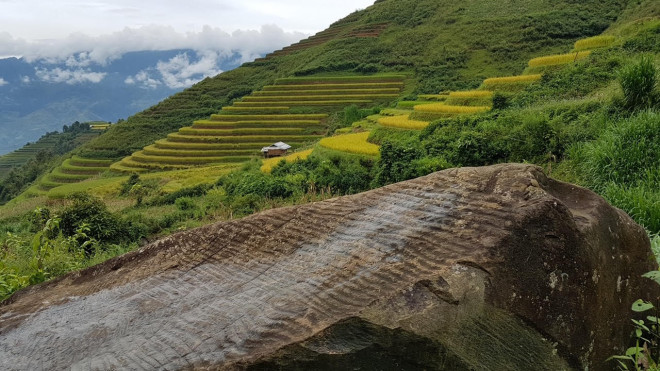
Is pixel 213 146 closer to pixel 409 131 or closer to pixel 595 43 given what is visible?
pixel 409 131

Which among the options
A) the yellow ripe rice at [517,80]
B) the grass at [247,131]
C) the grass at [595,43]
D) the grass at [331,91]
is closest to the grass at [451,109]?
the yellow ripe rice at [517,80]

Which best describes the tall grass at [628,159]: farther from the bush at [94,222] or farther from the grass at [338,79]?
the grass at [338,79]

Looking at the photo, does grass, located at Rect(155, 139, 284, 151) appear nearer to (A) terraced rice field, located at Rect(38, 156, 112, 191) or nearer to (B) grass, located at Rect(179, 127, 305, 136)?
(B) grass, located at Rect(179, 127, 305, 136)

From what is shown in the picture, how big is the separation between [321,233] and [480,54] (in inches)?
2142

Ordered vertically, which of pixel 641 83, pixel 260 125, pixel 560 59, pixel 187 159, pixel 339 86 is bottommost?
pixel 187 159

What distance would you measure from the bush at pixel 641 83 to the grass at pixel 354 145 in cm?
1134

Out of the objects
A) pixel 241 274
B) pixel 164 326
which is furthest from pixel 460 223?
pixel 164 326

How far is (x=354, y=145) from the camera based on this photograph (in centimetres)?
2244

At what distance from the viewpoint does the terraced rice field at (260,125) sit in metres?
42.8

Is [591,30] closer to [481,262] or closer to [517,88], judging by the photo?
[517,88]

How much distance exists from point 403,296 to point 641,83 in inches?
325

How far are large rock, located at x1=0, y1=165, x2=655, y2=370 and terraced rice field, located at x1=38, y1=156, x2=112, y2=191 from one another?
46706mm

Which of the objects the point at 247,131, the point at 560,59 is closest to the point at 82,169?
the point at 247,131

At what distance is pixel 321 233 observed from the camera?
11.7 feet
